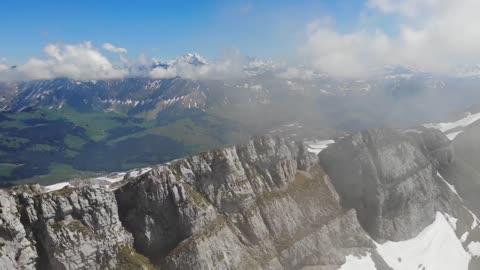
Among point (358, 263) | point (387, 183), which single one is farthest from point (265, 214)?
point (387, 183)

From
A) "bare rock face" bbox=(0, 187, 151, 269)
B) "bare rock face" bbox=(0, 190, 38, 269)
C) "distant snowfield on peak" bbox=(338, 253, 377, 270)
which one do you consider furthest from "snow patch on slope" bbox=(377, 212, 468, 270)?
"bare rock face" bbox=(0, 190, 38, 269)

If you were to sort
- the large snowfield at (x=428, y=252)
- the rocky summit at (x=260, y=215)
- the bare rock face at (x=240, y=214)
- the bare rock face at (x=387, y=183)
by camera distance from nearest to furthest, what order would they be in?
the rocky summit at (x=260, y=215) → the bare rock face at (x=240, y=214) → the large snowfield at (x=428, y=252) → the bare rock face at (x=387, y=183)

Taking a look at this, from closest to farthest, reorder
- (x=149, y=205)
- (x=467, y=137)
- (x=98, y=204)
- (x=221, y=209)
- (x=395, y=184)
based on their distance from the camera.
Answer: (x=98, y=204) → (x=149, y=205) → (x=221, y=209) → (x=395, y=184) → (x=467, y=137)

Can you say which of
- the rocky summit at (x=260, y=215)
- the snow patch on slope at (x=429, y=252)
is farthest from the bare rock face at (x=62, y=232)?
the snow patch on slope at (x=429, y=252)

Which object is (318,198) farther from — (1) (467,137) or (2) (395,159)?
(1) (467,137)

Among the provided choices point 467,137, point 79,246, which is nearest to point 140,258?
point 79,246

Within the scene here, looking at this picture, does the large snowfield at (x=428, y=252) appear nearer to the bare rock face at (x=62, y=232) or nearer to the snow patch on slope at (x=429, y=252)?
the snow patch on slope at (x=429, y=252)

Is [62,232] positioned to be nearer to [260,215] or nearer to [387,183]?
[260,215]
